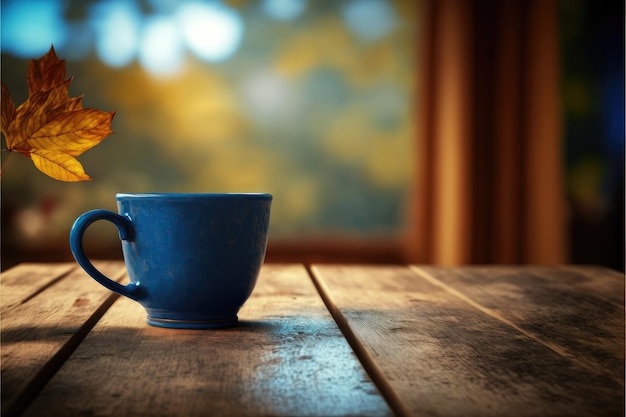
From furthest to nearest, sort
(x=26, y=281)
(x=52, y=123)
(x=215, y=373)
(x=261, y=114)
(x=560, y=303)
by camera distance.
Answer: (x=261, y=114) → (x=26, y=281) → (x=560, y=303) → (x=52, y=123) → (x=215, y=373)

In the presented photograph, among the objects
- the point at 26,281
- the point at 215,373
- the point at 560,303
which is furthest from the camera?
the point at 26,281

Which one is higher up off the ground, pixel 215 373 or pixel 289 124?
pixel 289 124

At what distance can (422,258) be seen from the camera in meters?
2.65

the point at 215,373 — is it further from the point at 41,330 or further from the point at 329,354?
the point at 41,330

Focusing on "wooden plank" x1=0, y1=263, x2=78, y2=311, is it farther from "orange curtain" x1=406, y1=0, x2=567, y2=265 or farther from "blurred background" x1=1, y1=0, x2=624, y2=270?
"orange curtain" x1=406, y1=0, x2=567, y2=265

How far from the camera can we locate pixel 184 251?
2.00ft

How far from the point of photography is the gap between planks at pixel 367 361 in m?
0.41

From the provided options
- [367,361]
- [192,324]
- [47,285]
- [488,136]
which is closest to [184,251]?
Result: [192,324]

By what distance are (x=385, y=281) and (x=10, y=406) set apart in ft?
1.96

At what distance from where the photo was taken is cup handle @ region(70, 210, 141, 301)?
61 centimetres

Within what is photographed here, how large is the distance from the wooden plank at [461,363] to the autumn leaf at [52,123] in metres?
0.28

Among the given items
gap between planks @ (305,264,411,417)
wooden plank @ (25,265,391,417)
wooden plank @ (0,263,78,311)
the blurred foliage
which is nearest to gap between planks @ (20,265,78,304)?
wooden plank @ (0,263,78,311)

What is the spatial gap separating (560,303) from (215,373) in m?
0.46

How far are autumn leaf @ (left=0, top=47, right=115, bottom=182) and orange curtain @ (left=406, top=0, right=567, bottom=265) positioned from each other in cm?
211
